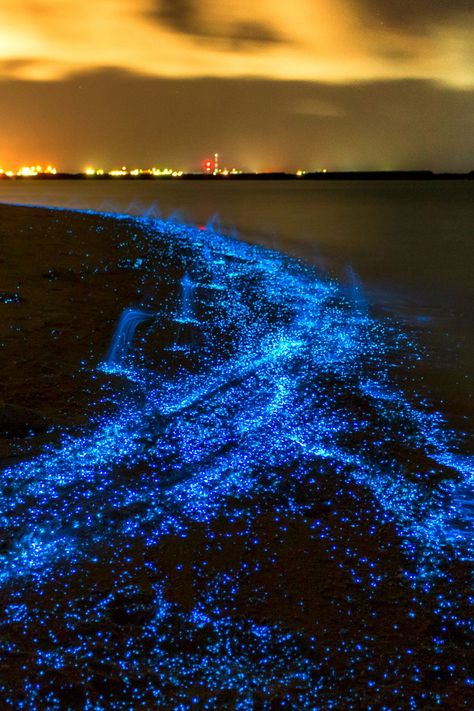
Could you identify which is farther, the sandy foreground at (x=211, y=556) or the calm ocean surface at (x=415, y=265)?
the calm ocean surface at (x=415, y=265)

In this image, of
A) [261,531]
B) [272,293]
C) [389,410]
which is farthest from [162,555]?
[272,293]

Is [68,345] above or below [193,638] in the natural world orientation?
above

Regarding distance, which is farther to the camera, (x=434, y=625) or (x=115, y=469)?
(x=115, y=469)

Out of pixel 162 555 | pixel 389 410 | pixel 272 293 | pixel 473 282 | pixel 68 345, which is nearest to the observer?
pixel 162 555

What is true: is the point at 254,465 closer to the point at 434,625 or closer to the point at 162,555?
the point at 162,555

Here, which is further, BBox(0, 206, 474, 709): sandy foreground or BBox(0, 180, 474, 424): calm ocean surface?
BBox(0, 180, 474, 424): calm ocean surface

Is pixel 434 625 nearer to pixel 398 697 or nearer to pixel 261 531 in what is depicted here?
pixel 398 697

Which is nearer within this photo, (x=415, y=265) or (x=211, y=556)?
(x=211, y=556)

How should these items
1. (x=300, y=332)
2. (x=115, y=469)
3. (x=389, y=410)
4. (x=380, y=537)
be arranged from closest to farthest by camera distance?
(x=380, y=537), (x=115, y=469), (x=389, y=410), (x=300, y=332)
